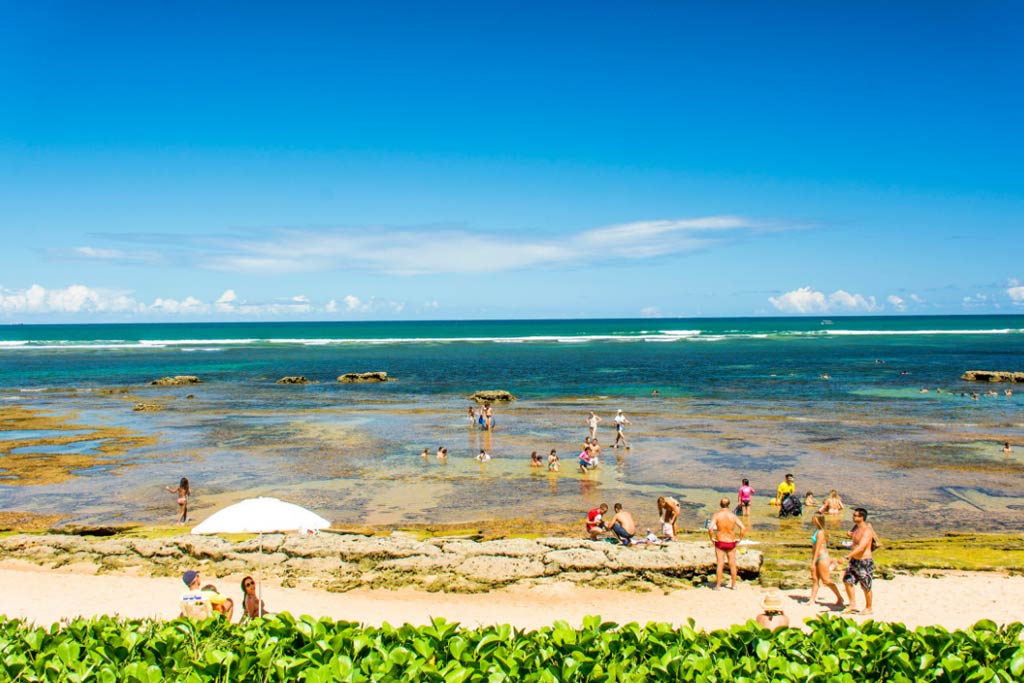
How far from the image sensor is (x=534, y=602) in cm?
1407

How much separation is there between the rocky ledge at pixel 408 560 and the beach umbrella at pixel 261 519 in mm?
2137

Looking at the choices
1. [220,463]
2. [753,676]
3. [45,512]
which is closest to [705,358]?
[220,463]

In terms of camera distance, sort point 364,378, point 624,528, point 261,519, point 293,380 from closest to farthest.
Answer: point 261,519 < point 624,528 < point 293,380 < point 364,378

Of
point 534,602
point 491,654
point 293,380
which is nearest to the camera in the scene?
point 491,654

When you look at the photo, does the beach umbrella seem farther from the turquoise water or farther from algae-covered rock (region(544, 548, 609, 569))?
the turquoise water

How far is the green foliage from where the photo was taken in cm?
698

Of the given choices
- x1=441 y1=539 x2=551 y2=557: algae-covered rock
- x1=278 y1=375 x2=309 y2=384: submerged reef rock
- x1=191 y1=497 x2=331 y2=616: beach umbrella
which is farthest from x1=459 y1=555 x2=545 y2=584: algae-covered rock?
x1=278 y1=375 x2=309 y2=384: submerged reef rock

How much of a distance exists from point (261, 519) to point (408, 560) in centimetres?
356

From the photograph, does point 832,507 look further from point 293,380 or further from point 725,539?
point 293,380

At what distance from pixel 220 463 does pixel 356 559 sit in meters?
14.6

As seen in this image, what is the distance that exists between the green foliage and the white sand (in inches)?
204

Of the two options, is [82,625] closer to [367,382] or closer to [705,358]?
[367,382]

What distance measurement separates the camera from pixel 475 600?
14.1 meters

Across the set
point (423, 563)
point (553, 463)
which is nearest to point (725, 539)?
point (423, 563)
